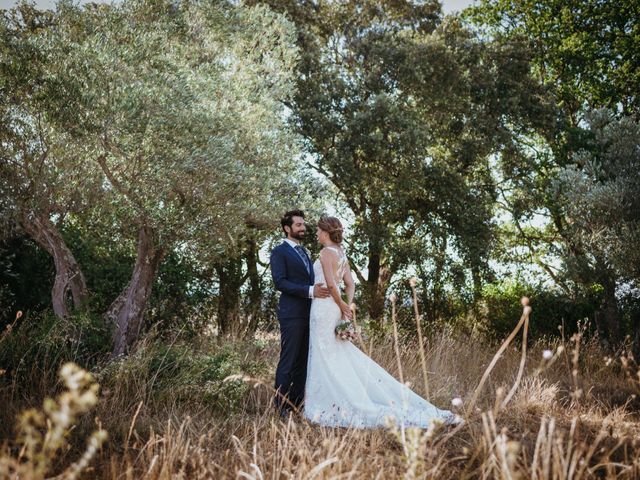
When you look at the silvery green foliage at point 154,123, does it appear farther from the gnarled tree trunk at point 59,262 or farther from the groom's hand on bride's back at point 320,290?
the groom's hand on bride's back at point 320,290

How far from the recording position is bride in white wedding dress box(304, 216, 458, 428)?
620 cm

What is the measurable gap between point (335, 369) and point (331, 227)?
5.09ft

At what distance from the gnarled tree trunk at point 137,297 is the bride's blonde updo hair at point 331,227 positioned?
11.3 feet

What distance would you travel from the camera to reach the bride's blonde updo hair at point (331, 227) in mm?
6352

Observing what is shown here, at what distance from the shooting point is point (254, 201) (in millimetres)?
9961

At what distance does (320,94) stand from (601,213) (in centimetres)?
749

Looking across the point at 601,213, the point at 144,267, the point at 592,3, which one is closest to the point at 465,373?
the point at 601,213

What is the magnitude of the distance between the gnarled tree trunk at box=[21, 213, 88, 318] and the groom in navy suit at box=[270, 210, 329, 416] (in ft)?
12.9

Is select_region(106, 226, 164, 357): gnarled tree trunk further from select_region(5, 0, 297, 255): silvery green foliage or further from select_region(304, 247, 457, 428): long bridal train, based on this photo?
select_region(304, 247, 457, 428): long bridal train

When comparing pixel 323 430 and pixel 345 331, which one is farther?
pixel 345 331

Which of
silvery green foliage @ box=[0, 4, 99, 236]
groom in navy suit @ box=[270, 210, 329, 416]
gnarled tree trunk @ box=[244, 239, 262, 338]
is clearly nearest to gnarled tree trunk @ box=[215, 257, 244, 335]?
gnarled tree trunk @ box=[244, 239, 262, 338]

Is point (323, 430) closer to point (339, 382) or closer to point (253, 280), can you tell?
point (339, 382)

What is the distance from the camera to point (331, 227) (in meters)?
6.37

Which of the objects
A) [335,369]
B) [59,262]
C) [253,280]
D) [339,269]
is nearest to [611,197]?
[339,269]
